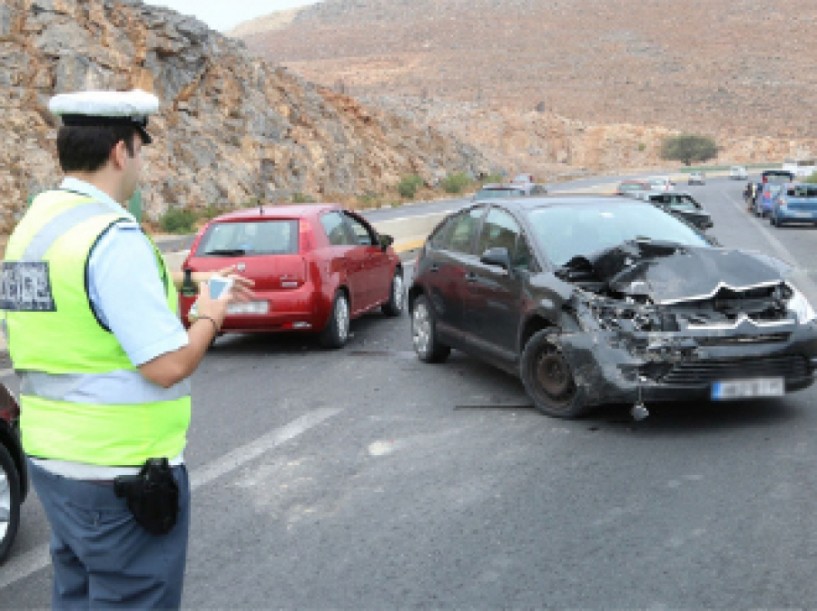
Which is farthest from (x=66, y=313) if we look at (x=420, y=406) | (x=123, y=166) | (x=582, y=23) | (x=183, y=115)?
(x=582, y=23)

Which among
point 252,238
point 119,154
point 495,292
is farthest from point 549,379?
point 119,154

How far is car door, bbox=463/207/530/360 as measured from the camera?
7809 mm

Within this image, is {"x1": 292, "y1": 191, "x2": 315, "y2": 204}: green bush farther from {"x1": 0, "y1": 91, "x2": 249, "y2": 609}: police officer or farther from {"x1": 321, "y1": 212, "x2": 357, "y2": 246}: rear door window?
{"x1": 0, "y1": 91, "x2": 249, "y2": 609}: police officer

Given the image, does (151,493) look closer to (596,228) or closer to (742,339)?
(742,339)

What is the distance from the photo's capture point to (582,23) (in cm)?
13512

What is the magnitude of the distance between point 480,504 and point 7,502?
2.34 meters

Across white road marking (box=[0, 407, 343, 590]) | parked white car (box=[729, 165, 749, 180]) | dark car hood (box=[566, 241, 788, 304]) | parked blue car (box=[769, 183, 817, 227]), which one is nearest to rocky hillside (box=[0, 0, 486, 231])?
parked blue car (box=[769, 183, 817, 227])

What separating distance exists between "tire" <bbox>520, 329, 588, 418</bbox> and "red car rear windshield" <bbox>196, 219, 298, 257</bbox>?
361 cm

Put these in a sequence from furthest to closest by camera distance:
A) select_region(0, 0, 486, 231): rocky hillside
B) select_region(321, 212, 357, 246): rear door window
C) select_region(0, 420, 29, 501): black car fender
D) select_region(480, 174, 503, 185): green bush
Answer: select_region(480, 174, 503, 185): green bush
select_region(0, 0, 486, 231): rocky hillside
select_region(321, 212, 357, 246): rear door window
select_region(0, 420, 29, 501): black car fender

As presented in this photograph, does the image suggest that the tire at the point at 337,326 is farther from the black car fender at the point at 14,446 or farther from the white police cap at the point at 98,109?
the white police cap at the point at 98,109

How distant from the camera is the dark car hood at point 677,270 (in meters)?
6.80

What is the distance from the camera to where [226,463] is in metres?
6.32

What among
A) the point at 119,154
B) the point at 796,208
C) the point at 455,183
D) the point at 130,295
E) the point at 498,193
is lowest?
the point at 455,183

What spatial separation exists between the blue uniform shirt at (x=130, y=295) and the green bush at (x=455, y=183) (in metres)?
63.2
